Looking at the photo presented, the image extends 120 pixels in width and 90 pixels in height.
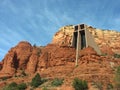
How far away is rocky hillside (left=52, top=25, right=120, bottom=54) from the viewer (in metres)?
113

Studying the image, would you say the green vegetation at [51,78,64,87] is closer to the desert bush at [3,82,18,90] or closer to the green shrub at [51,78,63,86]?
the green shrub at [51,78,63,86]

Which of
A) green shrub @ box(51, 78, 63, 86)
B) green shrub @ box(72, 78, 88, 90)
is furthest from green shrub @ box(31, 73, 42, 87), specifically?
green shrub @ box(72, 78, 88, 90)

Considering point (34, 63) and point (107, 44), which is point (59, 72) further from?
point (107, 44)

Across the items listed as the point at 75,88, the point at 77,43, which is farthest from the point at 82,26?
the point at 75,88

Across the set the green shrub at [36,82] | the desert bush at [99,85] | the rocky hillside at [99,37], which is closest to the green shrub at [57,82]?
the green shrub at [36,82]

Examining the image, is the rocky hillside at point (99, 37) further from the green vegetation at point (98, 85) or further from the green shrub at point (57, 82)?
the green vegetation at point (98, 85)

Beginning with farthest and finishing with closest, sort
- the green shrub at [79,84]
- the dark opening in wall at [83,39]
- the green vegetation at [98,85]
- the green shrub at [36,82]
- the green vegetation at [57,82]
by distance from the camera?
the dark opening in wall at [83,39]
the green shrub at [36,82]
the green vegetation at [57,82]
the green vegetation at [98,85]
the green shrub at [79,84]

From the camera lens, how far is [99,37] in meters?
118

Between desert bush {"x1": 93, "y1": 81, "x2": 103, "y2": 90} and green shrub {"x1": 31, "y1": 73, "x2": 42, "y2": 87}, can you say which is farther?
green shrub {"x1": 31, "y1": 73, "x2": 42, "y2": 87}

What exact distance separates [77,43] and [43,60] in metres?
10.0

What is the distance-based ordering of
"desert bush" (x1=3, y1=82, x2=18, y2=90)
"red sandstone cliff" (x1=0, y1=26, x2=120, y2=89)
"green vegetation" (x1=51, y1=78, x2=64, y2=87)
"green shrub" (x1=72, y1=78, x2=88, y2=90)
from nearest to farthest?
"green shrub" (x1=72, y1=78, x2=88, y2=90) < "green vegetation" (x1=51, y1=78, x2=64, y2=87) < "desert bush" (x1=3, y1=82, x2=18, y2=90) < "red sandstone cliff" (x1=0, y1=26, x2=120, y2=89)

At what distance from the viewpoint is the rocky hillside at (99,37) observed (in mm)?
113188

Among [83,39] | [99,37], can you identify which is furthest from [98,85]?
[99,37]

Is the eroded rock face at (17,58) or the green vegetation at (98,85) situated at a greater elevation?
the eroded rock face at (17,58)
